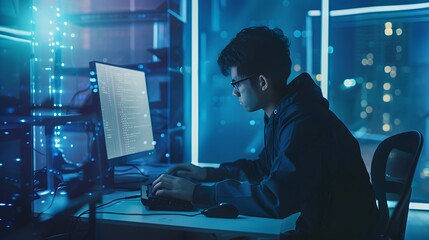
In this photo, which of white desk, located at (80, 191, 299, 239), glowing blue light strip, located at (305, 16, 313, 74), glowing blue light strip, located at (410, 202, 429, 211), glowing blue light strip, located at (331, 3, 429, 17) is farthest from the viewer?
glowing blue light strip, located at (305, 16, 313, 74)

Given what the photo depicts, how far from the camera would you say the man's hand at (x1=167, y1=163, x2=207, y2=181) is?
5.27ft

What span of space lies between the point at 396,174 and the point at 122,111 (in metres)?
1.13

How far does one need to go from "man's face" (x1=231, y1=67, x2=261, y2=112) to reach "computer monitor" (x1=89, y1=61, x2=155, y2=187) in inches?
20.5

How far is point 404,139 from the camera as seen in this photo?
1214 millimetres

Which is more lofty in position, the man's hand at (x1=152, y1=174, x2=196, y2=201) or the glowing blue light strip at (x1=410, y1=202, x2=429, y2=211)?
the man's hand at (x1=152, y1=174, x2=196, y2=201)

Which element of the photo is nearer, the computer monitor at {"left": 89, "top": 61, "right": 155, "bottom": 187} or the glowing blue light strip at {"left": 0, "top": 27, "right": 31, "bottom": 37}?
the glowing blue light strip at {"left": 0, "top": 27, "right": 31, "bottom": 37}

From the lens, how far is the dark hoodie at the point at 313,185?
107cm

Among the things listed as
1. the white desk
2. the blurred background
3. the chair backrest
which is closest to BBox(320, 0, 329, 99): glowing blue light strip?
the blurred background

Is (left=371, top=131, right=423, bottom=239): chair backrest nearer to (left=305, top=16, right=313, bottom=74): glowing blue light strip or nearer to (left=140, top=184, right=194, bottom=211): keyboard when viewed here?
(left=140, top=184, right=194, bottom=211): keyboard

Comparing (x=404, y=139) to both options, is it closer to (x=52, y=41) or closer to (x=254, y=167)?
(x=254, y=167)

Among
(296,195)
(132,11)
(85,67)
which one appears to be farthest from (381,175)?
(132,11)

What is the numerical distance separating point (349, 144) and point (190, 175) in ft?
2.39

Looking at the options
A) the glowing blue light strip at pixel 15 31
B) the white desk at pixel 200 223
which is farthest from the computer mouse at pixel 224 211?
the glowing blue light strip at pixel 15 31

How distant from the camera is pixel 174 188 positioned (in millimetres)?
1229
